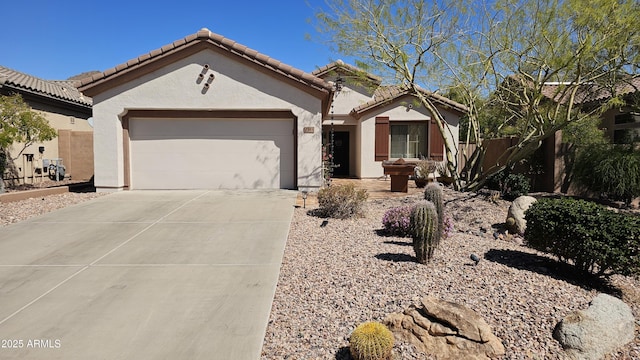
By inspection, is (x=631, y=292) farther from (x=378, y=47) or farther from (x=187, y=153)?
(x=187, y=153)

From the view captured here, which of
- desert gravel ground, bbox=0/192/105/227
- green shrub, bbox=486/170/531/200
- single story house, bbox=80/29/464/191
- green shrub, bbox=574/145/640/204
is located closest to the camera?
desert gravel ground, bbox=0/192/105/227

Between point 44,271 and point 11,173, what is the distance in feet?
35.3

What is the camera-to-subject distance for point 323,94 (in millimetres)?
11938

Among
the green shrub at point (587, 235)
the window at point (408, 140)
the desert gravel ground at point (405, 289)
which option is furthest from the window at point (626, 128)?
the green shrub at point (587, 235)

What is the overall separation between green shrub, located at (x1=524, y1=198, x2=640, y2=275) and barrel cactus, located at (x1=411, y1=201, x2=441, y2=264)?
1.76m

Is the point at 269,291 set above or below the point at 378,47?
below

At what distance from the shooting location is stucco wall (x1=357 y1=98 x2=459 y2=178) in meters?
18.2

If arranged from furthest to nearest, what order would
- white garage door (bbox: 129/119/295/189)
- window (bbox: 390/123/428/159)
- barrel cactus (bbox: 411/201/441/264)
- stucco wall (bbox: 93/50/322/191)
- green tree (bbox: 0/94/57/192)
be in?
window (bbox: 390/123/428/159) → white garage door (bbox: 129/119/295/189) → stucco wall (bbox: 93/50/322/191) → green tree (bbox: 0/94/57/192) → barrel cactus (bbox: 411/201/441/264)

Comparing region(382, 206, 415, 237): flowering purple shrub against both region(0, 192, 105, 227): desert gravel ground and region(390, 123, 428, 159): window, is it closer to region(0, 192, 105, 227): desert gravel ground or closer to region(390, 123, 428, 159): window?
region(0, 192, 105, 227): desert gravel ground

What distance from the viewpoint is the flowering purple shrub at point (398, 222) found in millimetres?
7188

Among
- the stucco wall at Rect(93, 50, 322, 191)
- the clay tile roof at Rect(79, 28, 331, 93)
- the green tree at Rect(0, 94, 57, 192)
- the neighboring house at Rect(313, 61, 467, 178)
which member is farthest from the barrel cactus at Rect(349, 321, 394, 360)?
the neighboring house at Rect(313, 61, 467, 178)

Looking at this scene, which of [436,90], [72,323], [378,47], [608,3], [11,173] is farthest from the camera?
[11,173]

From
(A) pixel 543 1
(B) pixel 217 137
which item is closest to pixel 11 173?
(B) pixel 217 137

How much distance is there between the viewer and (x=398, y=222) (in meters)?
7.31
